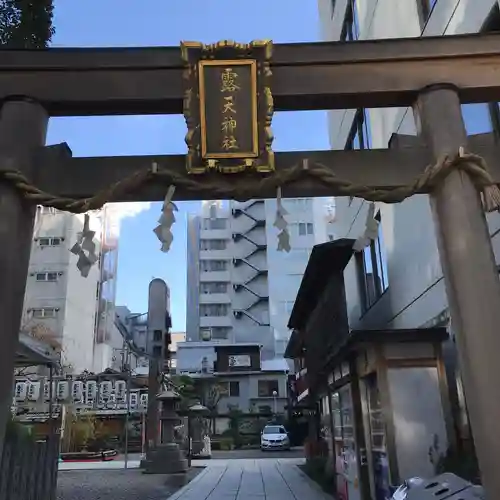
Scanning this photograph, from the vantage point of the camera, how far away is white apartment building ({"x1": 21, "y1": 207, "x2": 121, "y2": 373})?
42875 millimetres

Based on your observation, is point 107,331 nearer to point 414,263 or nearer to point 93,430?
point 93,430

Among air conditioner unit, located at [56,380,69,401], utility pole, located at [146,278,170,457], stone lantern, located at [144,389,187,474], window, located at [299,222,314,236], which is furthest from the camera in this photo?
window, located at [299,222,314,236]

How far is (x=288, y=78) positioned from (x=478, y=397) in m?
3.92

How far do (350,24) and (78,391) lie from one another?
29.1 meters

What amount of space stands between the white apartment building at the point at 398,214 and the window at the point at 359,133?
0.11 feet

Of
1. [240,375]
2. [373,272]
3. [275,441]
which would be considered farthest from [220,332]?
[373,272]

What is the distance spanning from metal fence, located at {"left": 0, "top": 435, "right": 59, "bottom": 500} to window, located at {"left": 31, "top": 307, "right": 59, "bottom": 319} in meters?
35.1

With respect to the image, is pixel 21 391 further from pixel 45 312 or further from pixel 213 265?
pixel 213 265

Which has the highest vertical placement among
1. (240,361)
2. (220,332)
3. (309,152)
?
(220,332)

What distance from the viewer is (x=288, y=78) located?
616 centimetres

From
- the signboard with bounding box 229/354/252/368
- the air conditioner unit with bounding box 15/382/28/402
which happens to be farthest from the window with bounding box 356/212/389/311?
the signboard with bounding box 229/354/252/368

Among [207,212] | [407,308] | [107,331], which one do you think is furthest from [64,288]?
[407,308]

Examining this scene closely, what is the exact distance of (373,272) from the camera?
17109mm

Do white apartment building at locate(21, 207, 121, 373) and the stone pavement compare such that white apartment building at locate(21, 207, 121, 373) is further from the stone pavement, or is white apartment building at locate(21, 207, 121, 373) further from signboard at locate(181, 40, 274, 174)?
signboard at locate(181, 40, 274, 174)
